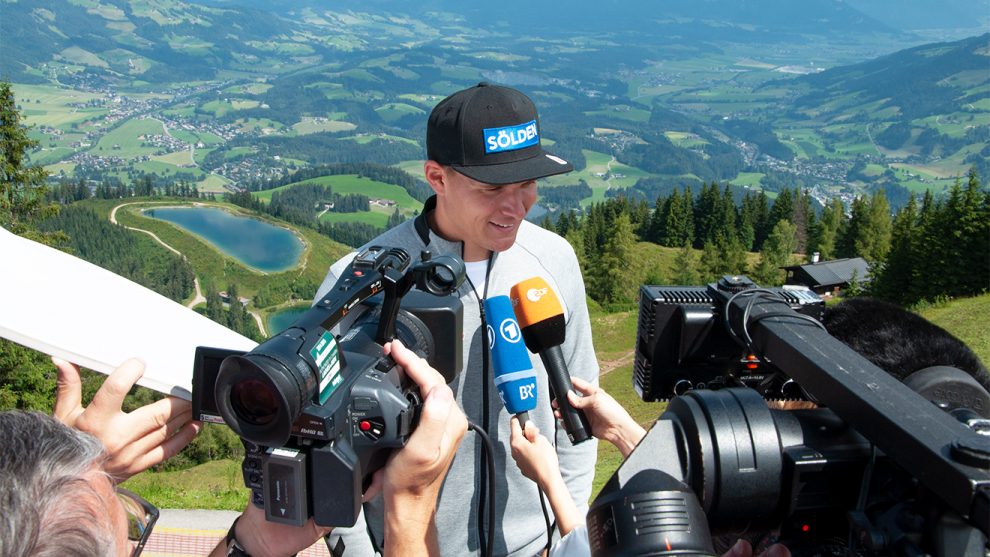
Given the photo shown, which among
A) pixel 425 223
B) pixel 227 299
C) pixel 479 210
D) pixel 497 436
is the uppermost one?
pixel 479 210

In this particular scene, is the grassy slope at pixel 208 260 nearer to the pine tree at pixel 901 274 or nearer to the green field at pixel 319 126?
the pine tree at pixel 901 274

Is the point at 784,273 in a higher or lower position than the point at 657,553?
lower

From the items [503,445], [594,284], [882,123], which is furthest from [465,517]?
[882,123]

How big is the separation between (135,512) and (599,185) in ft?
475

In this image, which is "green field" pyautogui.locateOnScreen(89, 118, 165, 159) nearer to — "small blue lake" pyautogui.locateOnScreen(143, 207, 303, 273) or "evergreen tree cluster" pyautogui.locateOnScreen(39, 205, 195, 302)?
"small blue lake" pyautogui.locateOnScreen(143, 207, 303, 273)

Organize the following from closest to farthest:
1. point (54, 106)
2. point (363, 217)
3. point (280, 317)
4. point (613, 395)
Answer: point (613, 395) < point (280, 317) < point (363, 217) < point (54, 106)

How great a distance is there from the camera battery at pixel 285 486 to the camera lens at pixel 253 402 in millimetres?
136

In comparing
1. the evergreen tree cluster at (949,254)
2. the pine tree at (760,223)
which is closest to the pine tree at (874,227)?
the pine tree at (760,223)

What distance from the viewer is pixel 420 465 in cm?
197

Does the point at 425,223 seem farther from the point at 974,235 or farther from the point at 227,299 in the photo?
the point at 227,299

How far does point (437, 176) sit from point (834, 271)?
58.4 m

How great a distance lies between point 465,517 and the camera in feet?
9.87

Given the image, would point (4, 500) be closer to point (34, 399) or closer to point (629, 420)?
point (629, 420)

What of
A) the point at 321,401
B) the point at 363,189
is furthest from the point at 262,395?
the point at 363,189
